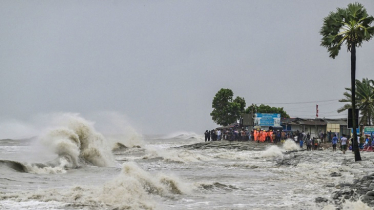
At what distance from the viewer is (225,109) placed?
86.2m

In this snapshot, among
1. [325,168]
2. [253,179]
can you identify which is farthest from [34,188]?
[325,168]

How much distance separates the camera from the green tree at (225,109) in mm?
85838

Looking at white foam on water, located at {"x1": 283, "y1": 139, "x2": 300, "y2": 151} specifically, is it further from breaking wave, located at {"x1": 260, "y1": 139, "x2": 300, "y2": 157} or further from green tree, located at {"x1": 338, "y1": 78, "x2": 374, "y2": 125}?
green tree, located at {"x1": 338, "y1": 78, "x2": 374, "y2": 125}

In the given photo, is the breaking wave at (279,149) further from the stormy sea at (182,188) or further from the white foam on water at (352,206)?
the white foam on water at (352,206)

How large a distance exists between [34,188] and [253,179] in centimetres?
818

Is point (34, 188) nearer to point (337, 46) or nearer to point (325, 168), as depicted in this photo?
point (325, 168)

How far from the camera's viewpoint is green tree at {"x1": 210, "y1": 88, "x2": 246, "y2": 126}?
3379 inches

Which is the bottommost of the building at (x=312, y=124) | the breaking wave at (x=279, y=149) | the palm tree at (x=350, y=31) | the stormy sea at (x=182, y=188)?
the stormy sea at (x=182, y=188)

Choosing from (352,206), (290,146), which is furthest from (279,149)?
(352,206)

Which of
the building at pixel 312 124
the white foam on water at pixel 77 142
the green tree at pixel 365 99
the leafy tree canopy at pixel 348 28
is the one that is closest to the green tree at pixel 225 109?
the building at pixel 312 124

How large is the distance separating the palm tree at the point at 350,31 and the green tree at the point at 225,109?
6233 cm

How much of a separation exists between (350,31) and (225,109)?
64.0m

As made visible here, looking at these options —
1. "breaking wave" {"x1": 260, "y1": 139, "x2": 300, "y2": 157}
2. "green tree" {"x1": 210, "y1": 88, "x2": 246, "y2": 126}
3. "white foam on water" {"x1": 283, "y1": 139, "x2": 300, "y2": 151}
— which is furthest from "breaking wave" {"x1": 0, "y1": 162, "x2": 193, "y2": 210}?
"green tree" {"x1": 210, "y1": 88, "x2": 246, "y2": 126}

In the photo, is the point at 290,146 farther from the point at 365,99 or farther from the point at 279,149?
the point at 365,99
